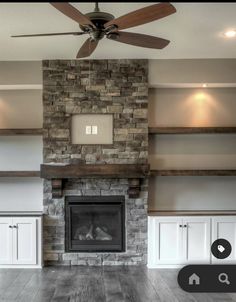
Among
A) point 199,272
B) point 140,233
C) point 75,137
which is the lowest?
point 140,233

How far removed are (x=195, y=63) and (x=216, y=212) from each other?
2207 millimetres

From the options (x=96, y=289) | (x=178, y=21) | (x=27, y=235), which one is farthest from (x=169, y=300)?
(x=178, y=21)

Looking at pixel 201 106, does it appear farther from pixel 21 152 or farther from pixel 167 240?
pixel 21 152

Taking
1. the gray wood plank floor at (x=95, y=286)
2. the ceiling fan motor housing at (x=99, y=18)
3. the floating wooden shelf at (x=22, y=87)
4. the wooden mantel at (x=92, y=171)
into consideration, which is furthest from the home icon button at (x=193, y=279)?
the floating wooden shelf at (x=22, y=87)

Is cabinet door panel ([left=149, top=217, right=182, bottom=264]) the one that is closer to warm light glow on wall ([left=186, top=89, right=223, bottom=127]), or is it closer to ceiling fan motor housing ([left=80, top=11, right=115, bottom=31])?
warm light glow on wall ([left=186, top=89, right=223, bottom=127])

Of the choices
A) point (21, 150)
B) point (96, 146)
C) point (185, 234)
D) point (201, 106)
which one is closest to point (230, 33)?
point (201, 106)

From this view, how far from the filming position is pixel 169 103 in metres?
5.27

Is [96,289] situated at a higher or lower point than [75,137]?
lower

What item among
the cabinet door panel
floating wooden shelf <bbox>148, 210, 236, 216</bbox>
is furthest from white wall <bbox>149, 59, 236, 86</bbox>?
the cabinet door panel

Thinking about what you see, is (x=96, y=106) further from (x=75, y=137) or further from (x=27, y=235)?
(x=27, y=235)

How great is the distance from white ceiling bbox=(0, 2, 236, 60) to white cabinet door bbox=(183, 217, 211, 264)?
7.56 feet

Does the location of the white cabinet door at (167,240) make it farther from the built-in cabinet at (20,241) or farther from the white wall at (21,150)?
the white wall at (21,150)

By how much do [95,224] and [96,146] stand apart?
1.15 m

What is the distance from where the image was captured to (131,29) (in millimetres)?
3699
